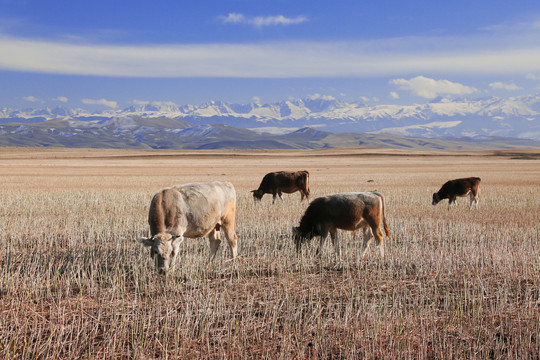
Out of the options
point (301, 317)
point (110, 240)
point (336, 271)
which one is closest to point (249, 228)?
point (110, 240)

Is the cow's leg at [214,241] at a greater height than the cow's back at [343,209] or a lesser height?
lesser

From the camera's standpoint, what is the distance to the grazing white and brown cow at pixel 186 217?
30.1 ft

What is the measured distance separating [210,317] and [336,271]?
3.72 metres

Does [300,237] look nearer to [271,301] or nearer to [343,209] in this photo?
[343,209]

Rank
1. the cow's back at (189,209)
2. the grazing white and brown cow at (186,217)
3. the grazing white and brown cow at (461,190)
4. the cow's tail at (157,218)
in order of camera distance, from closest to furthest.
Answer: the grazing white and brown cow at (186,217) < the cow's tail at (157,218) < the cow's back at (189,209) < the grazing white and brown cow at (461,190)

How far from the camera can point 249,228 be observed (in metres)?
15.4

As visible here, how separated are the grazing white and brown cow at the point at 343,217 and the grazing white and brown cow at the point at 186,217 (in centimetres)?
192

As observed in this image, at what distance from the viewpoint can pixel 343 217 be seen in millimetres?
11422

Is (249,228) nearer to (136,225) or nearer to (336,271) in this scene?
(136,225)

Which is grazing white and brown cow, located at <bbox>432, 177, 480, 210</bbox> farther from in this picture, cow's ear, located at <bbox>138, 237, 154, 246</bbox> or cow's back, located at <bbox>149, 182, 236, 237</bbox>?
cow's ear, located at <bbox>138, 237, 154, 246</bbox>

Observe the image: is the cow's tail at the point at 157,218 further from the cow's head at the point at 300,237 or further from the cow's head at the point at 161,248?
the cow's head at the point at 300,237

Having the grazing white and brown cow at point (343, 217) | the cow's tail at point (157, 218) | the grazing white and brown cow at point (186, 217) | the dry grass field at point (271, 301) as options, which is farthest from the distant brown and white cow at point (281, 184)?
the cow's tail at point (157, 218)

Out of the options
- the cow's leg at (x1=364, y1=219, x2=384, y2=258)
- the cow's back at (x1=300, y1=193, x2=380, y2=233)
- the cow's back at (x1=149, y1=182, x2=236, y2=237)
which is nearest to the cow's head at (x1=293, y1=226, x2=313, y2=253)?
the cow's back at (x1=300, y1=193, x2=380, y2=233)

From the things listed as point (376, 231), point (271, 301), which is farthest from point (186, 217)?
point (376, 231)
